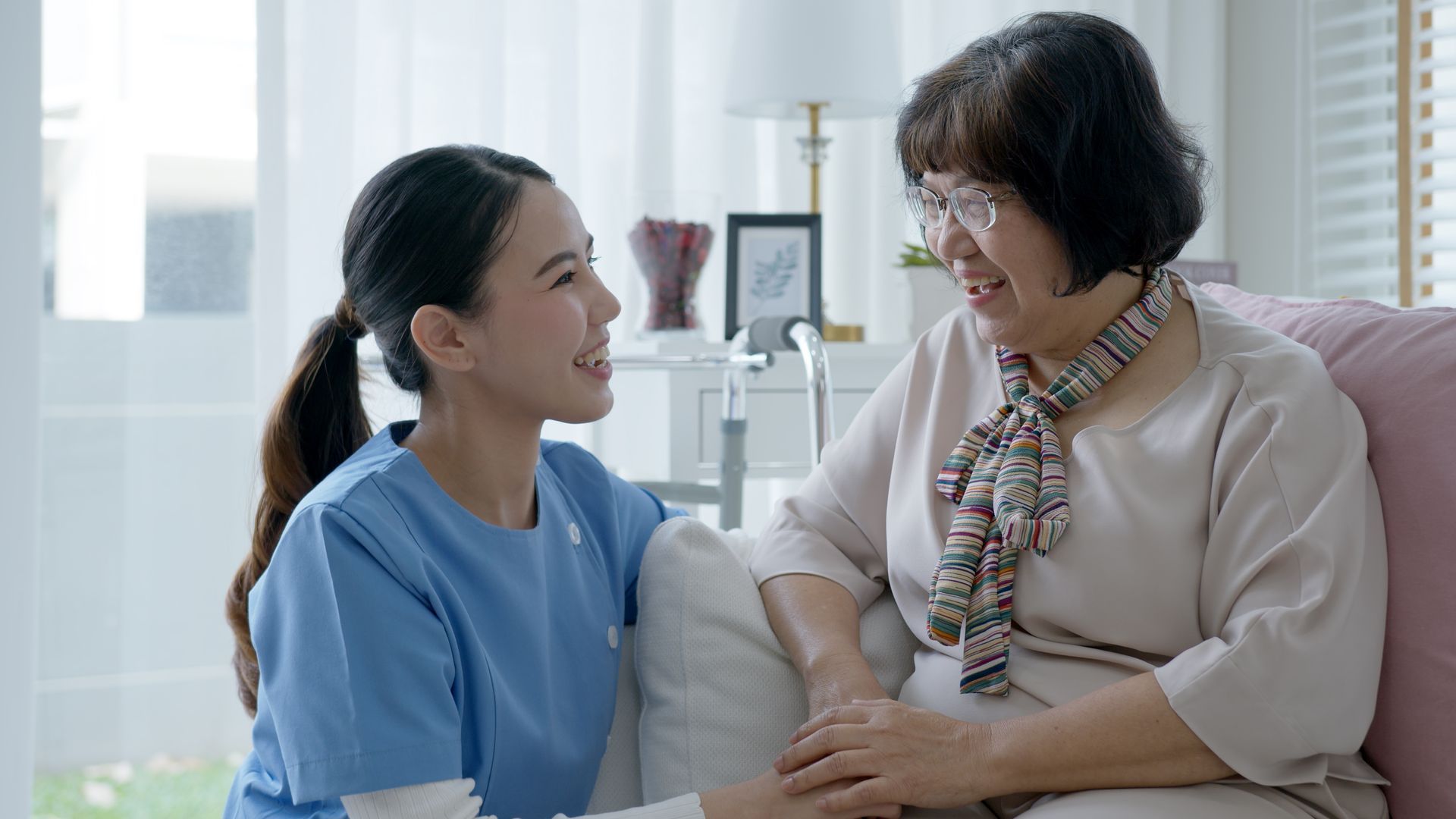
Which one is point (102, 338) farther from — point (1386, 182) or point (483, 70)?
point (1386, 182)

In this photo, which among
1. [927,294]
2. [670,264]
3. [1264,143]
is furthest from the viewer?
[1264,143]

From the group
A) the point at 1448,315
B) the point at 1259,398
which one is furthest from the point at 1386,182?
the point at 1259,398

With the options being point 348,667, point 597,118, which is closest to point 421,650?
point 348,667

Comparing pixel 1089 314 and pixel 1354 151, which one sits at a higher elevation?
pixel 1354 151

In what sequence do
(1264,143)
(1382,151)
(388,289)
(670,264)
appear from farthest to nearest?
(1264,143) < (1382,151) < (670,264) < (388,289)

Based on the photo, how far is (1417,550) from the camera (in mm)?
1045

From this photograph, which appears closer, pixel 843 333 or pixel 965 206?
pixel 965 206

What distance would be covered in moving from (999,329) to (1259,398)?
0.82ft

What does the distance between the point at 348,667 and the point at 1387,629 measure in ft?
2.79

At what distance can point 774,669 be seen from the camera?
1259 mm

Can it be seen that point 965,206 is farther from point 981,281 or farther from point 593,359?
point 593,359

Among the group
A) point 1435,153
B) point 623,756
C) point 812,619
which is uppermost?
point 1435,153

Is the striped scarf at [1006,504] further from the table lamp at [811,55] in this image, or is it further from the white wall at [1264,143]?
the white wall at [1264,143]

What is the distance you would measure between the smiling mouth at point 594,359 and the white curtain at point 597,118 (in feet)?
3.70
